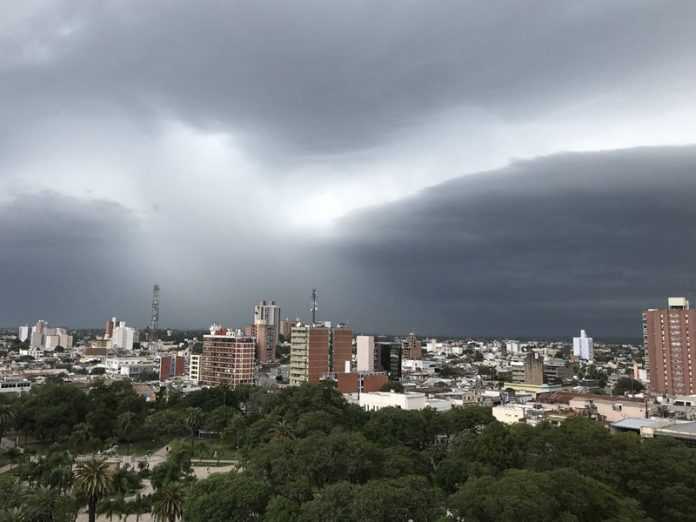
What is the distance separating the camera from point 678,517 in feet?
92.0

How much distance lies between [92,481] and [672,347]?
288 feet

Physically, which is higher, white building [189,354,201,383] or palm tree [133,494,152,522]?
white building [189,354,201,383]

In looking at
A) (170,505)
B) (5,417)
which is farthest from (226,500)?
(5,417)

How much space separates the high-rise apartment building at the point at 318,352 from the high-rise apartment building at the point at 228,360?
9.57 m

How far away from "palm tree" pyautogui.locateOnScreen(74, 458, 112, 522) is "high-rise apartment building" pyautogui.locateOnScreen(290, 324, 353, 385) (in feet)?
191

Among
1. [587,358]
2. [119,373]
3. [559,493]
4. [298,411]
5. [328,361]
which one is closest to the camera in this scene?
[559,493]

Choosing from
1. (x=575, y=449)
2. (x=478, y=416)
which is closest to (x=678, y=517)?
(x=575, y=449)

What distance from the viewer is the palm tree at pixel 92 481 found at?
27984 millimetres

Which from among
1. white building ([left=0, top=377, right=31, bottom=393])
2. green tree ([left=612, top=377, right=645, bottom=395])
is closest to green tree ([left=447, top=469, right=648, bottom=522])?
green tree ([left=612, top=377, right=645, bottom=395])

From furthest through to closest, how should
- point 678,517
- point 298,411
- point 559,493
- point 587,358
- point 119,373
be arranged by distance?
1. point 587,358
2. point 119,373
3. point 298,411
4. point 678,517
5. point 559,493

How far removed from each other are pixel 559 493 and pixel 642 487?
7.56 meters

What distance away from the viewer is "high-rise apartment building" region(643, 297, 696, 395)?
3339 inches

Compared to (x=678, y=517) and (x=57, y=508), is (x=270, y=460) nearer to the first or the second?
(x=57, y=508)

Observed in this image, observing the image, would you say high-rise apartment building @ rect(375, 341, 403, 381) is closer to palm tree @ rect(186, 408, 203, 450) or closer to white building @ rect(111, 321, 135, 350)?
palm tree @ rect(186, 408, 203, 450)
